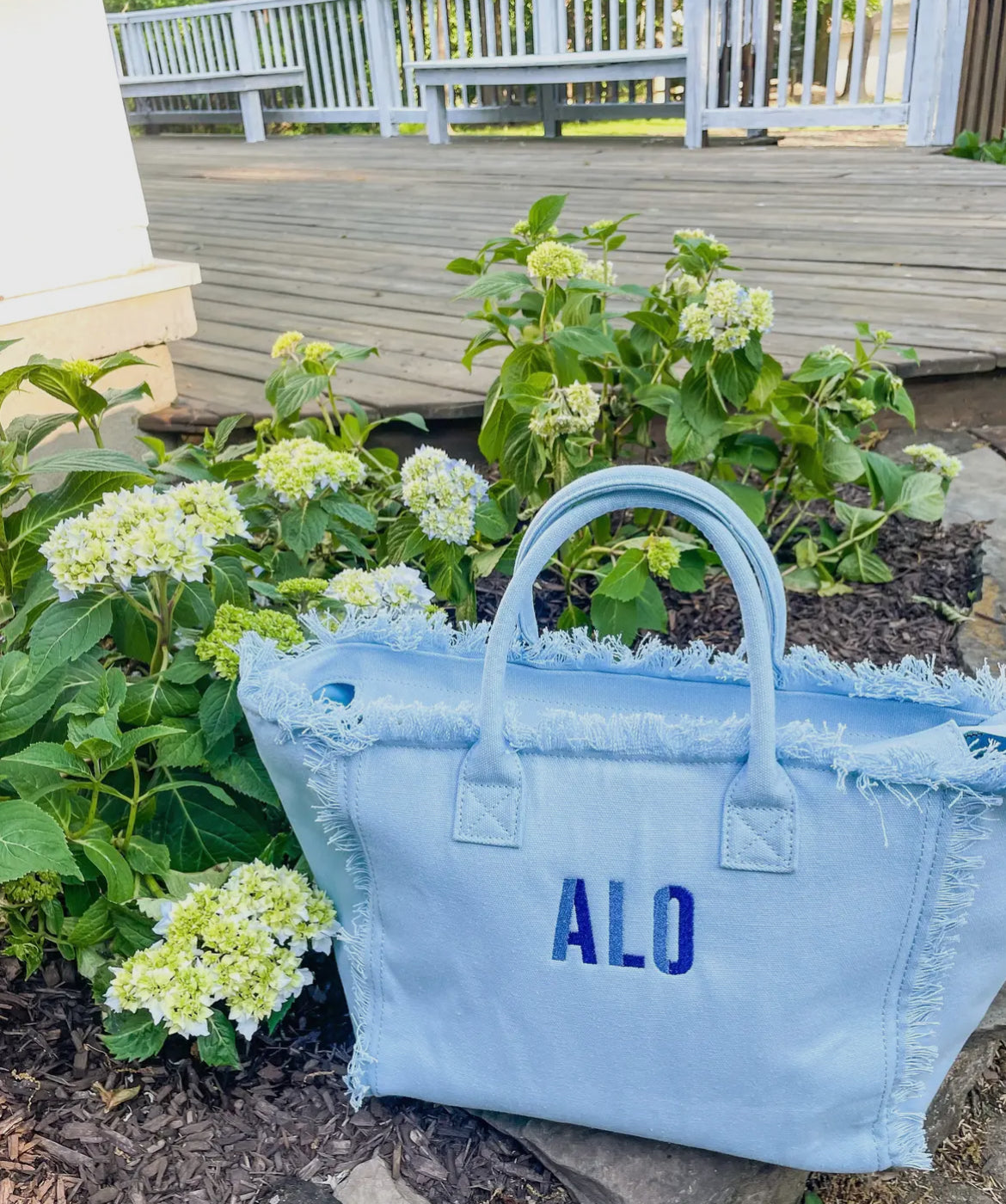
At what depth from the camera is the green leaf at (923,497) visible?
1737mm

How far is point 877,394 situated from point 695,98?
5001mm

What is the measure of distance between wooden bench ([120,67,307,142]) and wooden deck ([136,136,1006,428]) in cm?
213

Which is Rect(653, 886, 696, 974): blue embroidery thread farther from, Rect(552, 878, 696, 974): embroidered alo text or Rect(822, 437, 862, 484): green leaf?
Rect(822, 437, 862, 484): green leaf

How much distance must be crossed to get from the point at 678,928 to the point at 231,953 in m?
0.45

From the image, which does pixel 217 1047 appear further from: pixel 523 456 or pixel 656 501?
pixel 523 456

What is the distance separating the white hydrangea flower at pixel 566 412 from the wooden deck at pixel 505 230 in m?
0.81

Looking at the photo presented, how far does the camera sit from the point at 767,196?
170 inches

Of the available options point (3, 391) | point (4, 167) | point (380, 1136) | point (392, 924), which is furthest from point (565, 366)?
point (4, 167)

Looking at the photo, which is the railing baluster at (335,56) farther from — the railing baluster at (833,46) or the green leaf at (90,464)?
the green leaf at (90,464)

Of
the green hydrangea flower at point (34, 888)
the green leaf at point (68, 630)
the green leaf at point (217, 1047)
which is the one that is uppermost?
the green leaf at point (68, 630)

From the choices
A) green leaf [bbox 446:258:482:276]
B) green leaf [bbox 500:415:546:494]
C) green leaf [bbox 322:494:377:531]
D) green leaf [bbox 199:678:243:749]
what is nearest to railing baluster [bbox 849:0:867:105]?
green leaf [bbox 446:258:482:276]

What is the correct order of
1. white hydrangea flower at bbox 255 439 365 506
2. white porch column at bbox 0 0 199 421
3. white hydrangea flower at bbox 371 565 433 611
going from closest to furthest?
white hydrangea flower at bbox 371 565 433 611 < white hydrangea flower at bbox 255 439 365 506 < white porch column at bbox 0 0 199 421

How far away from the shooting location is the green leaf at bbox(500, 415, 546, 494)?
156 centimetres

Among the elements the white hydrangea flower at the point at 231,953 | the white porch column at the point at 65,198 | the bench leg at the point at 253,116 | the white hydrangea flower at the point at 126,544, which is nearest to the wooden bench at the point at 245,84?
the bench leg at the point at 253,116
